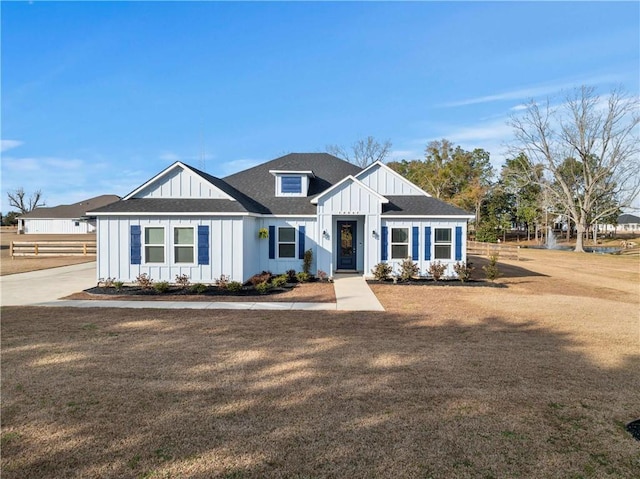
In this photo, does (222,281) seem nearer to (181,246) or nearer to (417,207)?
(181,246)

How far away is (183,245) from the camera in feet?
46.0

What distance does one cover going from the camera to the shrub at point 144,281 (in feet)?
43.4

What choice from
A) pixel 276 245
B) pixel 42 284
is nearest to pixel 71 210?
pixel 42 284

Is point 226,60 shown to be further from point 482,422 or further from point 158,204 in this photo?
point 482,422

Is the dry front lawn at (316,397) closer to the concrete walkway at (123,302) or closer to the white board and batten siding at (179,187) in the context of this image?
the concrete walkway at (123,302)

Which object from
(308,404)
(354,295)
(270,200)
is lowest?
(308,404)

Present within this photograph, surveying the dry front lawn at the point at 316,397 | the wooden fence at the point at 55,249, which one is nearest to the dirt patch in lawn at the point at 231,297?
the dry front lawn at the point at 316,397

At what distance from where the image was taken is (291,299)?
1179 cm

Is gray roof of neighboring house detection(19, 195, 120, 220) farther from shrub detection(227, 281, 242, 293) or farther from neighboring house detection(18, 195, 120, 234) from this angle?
shrub detection(227, 281, 242, 293)

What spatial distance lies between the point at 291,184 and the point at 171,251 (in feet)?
21.2

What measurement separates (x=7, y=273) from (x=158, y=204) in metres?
9.62

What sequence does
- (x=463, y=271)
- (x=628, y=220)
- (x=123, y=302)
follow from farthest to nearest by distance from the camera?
Answer: (x=628, y=220), (x=463, y=271), (x=123, y=302)

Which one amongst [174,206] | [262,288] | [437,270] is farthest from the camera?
[437,270]

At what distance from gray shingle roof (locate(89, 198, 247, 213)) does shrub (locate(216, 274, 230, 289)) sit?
2.35m
